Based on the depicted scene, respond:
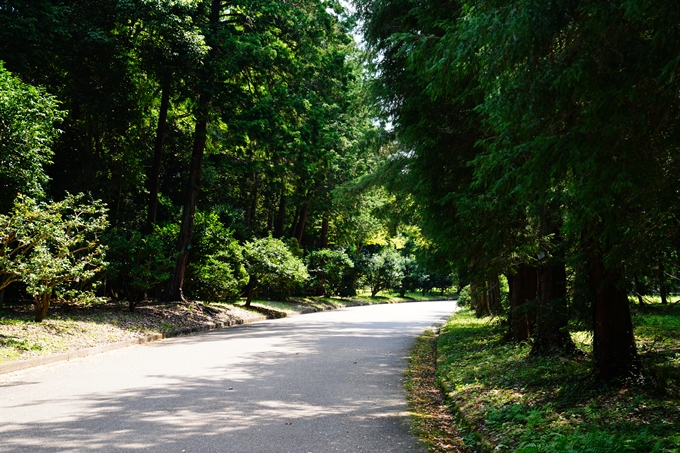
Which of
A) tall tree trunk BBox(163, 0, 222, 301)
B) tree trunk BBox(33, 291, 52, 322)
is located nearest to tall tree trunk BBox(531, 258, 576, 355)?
tree trunk BBox(33, 291, 52, 322)

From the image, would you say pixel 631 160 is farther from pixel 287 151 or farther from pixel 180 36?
pixel 287 151

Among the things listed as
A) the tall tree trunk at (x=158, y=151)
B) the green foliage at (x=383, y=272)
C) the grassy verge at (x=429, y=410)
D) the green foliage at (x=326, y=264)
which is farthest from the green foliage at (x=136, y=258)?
the green foliage at (x=383, y=272)

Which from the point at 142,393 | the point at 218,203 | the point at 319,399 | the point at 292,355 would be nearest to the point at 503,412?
the point at 319,399

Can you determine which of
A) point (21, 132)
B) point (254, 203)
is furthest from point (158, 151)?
point (254, 203)

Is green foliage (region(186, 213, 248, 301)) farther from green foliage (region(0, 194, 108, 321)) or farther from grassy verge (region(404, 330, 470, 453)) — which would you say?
grassy verge (region(404, 330, 470, 453))

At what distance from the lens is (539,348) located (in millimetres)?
9125

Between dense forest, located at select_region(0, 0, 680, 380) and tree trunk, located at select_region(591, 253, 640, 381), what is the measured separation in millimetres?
25

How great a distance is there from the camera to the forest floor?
941 cm

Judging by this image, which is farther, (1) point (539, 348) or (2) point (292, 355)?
(2) point (292, 355)

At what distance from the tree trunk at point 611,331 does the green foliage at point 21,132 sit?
422 inches

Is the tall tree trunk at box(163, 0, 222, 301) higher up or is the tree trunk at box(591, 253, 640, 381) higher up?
the tall tree trunk at box(163, 0, 222, 301)

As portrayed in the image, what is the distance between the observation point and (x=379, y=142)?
42.3ft

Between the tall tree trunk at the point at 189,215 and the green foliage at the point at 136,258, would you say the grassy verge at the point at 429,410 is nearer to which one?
the green foliage at the point at 136,258

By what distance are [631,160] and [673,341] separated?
10.8 m
